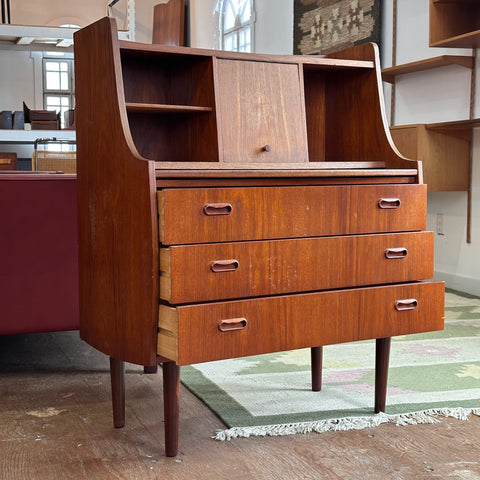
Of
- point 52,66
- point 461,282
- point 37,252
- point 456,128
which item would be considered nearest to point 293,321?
point 37,252

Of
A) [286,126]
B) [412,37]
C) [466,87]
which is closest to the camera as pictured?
[286,126]

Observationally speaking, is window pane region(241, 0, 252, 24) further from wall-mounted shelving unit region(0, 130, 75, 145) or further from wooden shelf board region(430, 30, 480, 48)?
wooden shelf board region(430, 30, 480, 48)

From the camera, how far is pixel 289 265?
196 cm

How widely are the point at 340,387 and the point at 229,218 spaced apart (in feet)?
3.28

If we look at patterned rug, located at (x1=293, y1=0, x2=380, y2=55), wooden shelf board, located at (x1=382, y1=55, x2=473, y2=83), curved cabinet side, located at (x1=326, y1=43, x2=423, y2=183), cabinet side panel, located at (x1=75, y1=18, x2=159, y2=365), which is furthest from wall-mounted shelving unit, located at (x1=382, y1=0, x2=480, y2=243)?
cabinet side panel, located at (x1=75, y1=18, x2=159, y2=365)

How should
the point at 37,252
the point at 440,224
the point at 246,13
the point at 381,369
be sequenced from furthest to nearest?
the point at 246,13 < the point at 440,224 < the point at 37,252 < the point at 381,369

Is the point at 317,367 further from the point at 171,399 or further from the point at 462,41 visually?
the point at 462,41

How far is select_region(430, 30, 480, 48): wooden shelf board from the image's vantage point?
12.9ft

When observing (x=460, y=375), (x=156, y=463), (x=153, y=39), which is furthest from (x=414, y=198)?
(x=153, y=39)

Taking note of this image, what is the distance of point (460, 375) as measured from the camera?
2727 mm

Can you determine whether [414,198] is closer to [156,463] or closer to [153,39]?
[156,463]

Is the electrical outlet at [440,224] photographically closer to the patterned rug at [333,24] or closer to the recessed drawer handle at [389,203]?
the patterned rug at [333,24]

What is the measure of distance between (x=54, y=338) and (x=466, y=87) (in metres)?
2.89

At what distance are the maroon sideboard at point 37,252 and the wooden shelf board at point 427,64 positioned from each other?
2588 mm
